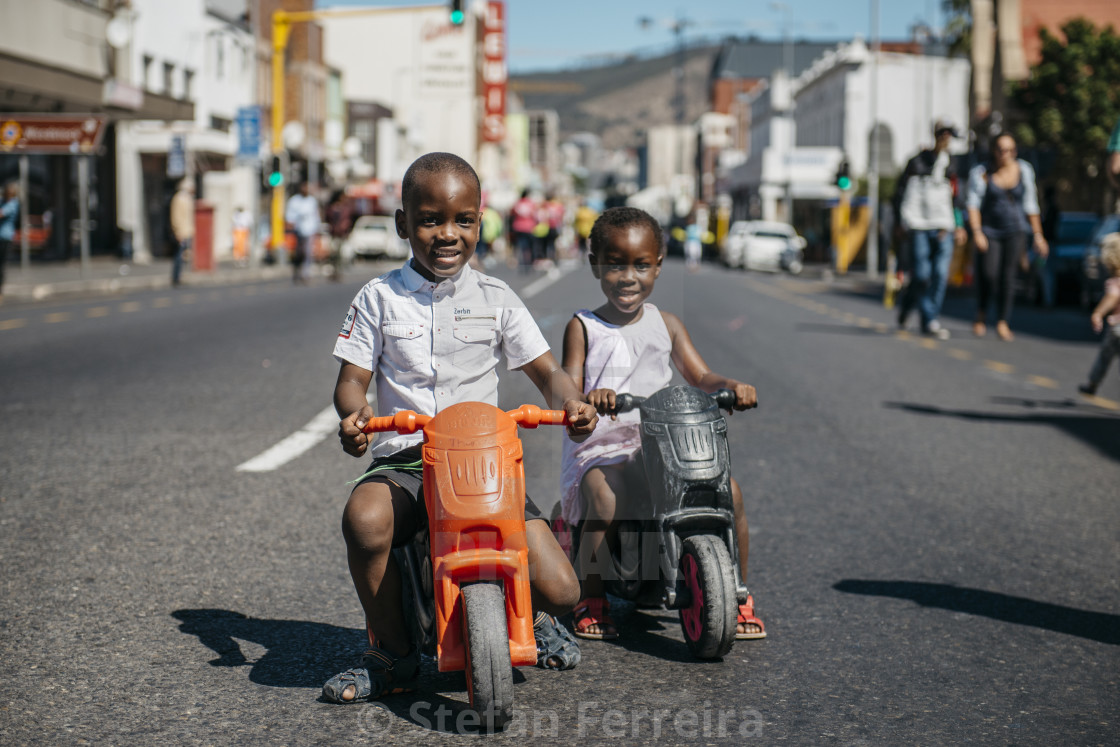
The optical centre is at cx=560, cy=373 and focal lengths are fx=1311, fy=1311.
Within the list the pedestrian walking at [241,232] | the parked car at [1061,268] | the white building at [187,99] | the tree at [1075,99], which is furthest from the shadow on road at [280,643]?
the pedestrian walking at [241,232]

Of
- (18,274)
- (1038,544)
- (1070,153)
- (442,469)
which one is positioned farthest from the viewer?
(1070,153)

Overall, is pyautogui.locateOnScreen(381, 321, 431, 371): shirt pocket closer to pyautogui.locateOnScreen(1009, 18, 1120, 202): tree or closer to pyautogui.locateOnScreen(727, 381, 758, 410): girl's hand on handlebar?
pyautogui.locateOnScreen(727, 381, 758, 410): girl's hand on handlebar

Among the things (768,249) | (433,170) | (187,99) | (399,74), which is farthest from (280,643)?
(399,74)

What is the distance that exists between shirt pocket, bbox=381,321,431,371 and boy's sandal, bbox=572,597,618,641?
3.14 feet

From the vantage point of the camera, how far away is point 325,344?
41.3 ft

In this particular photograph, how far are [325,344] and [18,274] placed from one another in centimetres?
1540

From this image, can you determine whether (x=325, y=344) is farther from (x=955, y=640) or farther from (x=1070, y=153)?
(x=1070, y=153)

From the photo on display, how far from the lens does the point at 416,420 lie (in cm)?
290

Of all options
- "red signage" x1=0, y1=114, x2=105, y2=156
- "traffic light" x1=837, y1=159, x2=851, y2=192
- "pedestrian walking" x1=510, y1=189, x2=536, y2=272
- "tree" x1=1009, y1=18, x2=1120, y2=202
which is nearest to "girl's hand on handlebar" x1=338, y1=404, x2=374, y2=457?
"red signage" x1=0, y1=114, x2=105, y2=156

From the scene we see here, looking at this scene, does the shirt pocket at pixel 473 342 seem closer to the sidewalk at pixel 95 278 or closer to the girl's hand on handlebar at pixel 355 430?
the girl's hand on handlebar at pixel 355 430

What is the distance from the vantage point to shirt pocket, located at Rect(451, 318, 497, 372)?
3.21 metres

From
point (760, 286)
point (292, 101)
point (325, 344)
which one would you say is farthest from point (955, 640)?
point (292, 101)

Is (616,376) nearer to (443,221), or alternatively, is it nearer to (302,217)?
(443,221)

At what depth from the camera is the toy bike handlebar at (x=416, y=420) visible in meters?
2.88
